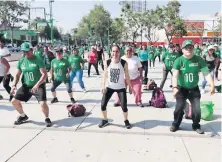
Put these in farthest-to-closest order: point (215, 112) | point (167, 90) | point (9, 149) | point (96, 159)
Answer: point (167, 90) < point (215, 112) < point (9, 149) < point (96, 159)

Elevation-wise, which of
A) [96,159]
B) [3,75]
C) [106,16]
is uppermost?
[106,16]

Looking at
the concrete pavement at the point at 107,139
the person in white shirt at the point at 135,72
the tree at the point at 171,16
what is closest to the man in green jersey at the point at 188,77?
the concrete pavement at the point at 107,139

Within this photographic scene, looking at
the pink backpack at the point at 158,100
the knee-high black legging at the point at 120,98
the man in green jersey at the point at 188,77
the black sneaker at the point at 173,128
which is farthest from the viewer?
the pink backpack at the point at 158,100

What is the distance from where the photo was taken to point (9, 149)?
456cm

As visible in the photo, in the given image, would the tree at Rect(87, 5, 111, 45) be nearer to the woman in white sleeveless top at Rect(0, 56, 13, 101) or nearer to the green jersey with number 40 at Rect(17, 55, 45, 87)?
the woman in white sleeveless top at Rect(0, 56, 13, 101)

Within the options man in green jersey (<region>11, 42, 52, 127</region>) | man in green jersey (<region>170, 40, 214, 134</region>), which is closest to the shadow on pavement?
man in green jersey (<region>170, 40, 214, 134</region>)

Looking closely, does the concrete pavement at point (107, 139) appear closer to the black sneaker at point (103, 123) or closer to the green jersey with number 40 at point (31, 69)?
the black sneaker at point (103, 123)

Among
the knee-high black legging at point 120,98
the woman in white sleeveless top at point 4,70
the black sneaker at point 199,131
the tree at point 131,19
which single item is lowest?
the black sneaker at point 199,131

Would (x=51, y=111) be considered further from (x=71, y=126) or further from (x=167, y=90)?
(x=167, y=90)

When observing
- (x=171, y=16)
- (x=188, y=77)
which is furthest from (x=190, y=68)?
(x=171, y=16)

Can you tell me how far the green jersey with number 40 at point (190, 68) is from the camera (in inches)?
202

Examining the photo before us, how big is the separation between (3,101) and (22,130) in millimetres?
3012

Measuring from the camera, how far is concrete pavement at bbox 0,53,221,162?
14.2 feet

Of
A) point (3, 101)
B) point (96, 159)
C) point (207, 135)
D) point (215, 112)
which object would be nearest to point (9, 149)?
point (96, 159)
